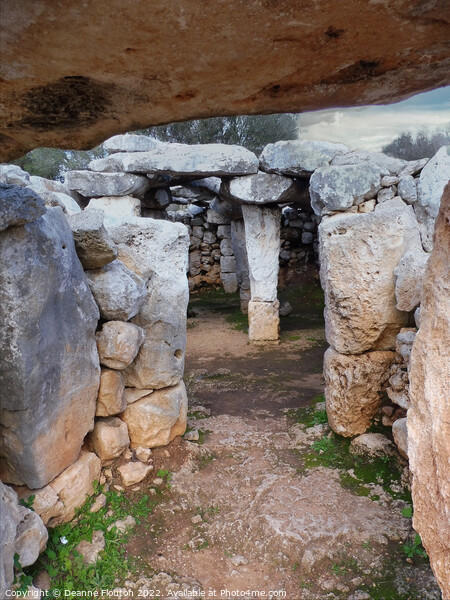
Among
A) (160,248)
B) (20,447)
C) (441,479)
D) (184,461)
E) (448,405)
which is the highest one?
(160,248)

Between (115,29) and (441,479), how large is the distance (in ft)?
5.75

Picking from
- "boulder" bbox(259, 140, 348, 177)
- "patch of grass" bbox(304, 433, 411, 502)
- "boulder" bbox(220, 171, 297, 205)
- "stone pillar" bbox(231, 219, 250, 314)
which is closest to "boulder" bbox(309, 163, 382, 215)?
"boulder" bbox(259, 140, 348, 177)

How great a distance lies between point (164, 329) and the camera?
3617 millimetres

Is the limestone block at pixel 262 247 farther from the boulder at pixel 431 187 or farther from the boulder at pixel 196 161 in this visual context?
the boulder at pixel 431 187

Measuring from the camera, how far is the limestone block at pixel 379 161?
4.95m

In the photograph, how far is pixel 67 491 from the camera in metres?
2.85

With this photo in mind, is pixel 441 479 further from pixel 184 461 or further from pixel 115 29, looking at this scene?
pixel 184 461

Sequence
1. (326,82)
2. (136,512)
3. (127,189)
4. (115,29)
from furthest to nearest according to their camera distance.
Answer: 1. (127,189)
2. (136,512)
3. (326,82)
4. (115,29)

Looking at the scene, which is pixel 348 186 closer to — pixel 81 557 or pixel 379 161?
pixel 379 161

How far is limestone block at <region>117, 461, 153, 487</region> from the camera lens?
3.29 meters

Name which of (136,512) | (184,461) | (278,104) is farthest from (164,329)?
(278,104)

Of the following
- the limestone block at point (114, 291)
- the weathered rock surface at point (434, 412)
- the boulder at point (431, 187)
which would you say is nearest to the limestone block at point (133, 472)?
the limestone block at point (114, 291)

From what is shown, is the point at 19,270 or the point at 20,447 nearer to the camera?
the point at 19,270

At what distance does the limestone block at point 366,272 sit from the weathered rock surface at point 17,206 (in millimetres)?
2300
